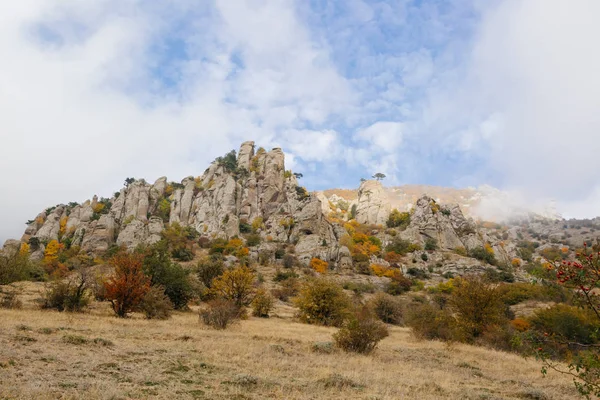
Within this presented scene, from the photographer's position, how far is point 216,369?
10.6 m

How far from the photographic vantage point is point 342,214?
13888cm

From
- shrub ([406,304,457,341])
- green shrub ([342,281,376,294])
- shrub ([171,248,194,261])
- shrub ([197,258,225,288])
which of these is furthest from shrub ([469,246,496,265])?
shrub ([197,258,225,288])

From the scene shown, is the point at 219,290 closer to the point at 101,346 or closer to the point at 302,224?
the point at 101,346

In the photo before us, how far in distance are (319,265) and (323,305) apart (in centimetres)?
3787

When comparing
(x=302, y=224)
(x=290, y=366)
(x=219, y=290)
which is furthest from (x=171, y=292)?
(x=302, y=224)

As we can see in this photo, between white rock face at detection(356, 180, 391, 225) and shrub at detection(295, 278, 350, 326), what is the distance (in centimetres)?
8534

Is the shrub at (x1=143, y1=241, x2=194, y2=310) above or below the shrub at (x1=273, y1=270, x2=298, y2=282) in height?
below

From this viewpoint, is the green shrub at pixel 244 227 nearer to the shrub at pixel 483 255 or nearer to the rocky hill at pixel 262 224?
the rocky hill at pixel 262 224

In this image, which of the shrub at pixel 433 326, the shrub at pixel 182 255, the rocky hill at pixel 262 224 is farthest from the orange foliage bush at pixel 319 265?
the shrub at pixel 433 326

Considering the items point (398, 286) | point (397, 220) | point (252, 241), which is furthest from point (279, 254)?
point (397, 220)

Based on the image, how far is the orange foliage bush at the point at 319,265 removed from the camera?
64.4 m

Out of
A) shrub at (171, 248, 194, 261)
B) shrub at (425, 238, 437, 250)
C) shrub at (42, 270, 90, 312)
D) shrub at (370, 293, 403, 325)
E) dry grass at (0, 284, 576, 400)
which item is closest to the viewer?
dry grass at (0, 284, 576, 400)

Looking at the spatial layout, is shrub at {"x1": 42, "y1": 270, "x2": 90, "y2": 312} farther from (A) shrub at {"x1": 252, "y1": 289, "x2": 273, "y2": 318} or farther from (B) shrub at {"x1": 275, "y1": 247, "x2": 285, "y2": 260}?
(B) shrub at {"x1": 275, "y1": 247, "x2": 285, "y2": 260}

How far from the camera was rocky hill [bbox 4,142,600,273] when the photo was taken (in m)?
74.2
